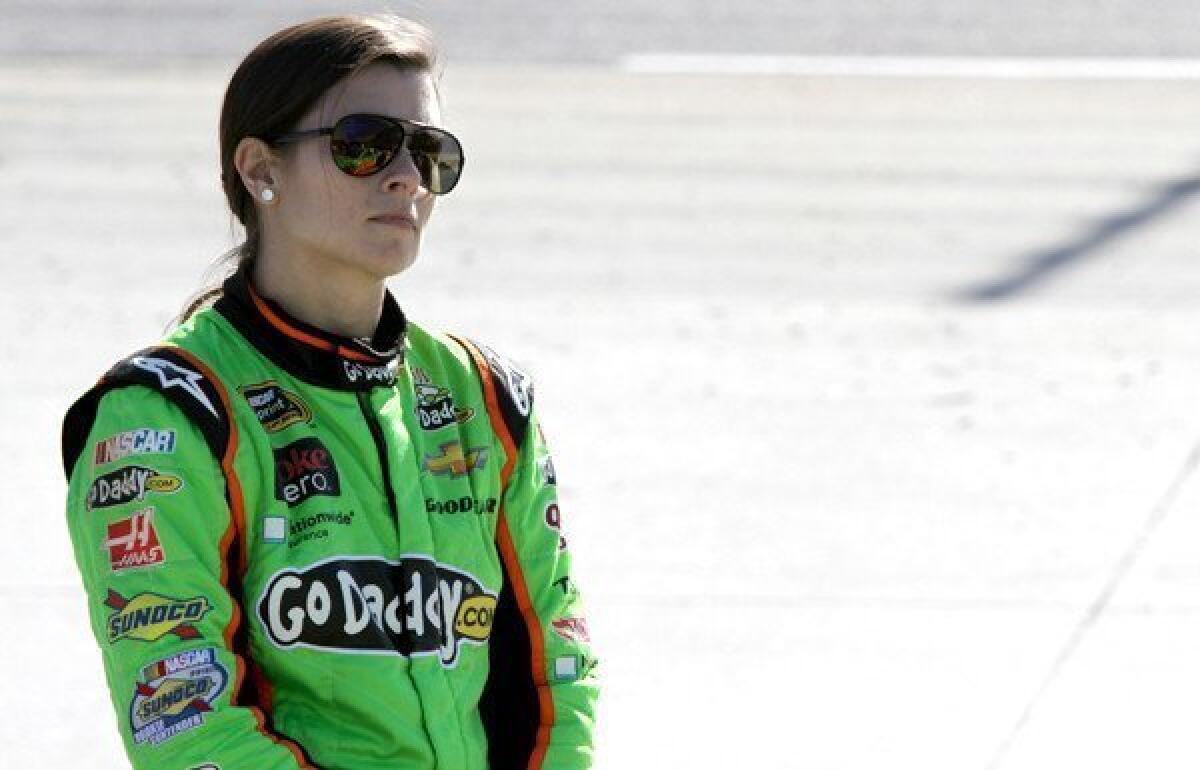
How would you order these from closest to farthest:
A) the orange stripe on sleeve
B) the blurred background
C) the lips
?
1. the lips
2. the orange stripe on sleeve
3. the blurred background

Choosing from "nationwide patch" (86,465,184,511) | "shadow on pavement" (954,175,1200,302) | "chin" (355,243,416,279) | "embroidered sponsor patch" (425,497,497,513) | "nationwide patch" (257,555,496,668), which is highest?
"chin" (355,243,416,279)

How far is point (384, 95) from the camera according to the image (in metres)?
2.47

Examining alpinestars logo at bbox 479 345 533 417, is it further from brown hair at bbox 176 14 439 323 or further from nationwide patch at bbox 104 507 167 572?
nationwide patch at bbox 104 507 167 572

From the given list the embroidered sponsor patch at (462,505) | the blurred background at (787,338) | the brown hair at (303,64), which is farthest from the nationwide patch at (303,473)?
the blurred background at (787,338)

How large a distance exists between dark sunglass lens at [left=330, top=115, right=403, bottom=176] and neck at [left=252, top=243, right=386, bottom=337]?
4.7 inches

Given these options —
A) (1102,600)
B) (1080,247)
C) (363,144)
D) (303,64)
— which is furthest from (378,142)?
(1080,247)

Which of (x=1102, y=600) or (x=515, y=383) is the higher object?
(x=515, y=383)

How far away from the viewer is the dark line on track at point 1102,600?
465cm

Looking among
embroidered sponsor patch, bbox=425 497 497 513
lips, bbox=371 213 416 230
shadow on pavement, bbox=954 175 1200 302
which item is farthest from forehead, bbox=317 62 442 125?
shadow on pavement, bbox=954 175 1200 302

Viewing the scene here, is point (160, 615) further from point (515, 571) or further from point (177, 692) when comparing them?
point (515, 571)

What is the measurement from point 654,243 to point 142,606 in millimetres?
5772

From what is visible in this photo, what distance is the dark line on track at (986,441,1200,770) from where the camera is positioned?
465 centimetres

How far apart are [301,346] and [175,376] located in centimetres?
18

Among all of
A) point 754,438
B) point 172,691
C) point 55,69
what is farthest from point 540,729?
point 55,69
